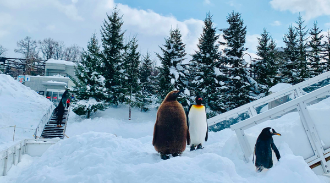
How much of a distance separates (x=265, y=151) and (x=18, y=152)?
637 centimetres

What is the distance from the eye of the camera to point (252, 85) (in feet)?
51.7

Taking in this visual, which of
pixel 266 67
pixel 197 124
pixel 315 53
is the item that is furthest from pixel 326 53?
pixel 197 124

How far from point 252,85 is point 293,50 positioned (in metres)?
5.93

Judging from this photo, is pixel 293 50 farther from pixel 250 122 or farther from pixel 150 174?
pixel 150 174

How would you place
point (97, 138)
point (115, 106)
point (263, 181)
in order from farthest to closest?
point (115, 106) < point (97, 138) < point (263, 181)

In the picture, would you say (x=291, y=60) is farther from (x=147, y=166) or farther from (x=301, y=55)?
(x=147, y=166)

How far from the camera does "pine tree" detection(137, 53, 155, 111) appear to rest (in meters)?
18.8

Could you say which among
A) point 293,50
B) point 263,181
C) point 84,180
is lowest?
point 263,181

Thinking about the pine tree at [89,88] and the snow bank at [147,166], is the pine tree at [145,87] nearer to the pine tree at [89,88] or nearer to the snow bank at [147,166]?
the pine tree at [89,88]

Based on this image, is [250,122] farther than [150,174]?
Yes

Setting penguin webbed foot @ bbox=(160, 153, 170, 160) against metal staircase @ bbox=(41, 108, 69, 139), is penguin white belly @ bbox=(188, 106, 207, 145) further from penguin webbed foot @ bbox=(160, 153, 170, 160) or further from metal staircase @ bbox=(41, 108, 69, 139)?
metal staircase @ bbox=(41, 108, 69, 139)

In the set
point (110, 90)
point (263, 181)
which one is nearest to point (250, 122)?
point (263, 181)

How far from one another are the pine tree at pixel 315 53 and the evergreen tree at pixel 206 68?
8541 millimetres

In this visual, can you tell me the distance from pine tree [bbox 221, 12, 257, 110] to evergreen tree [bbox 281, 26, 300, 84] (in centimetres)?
375
